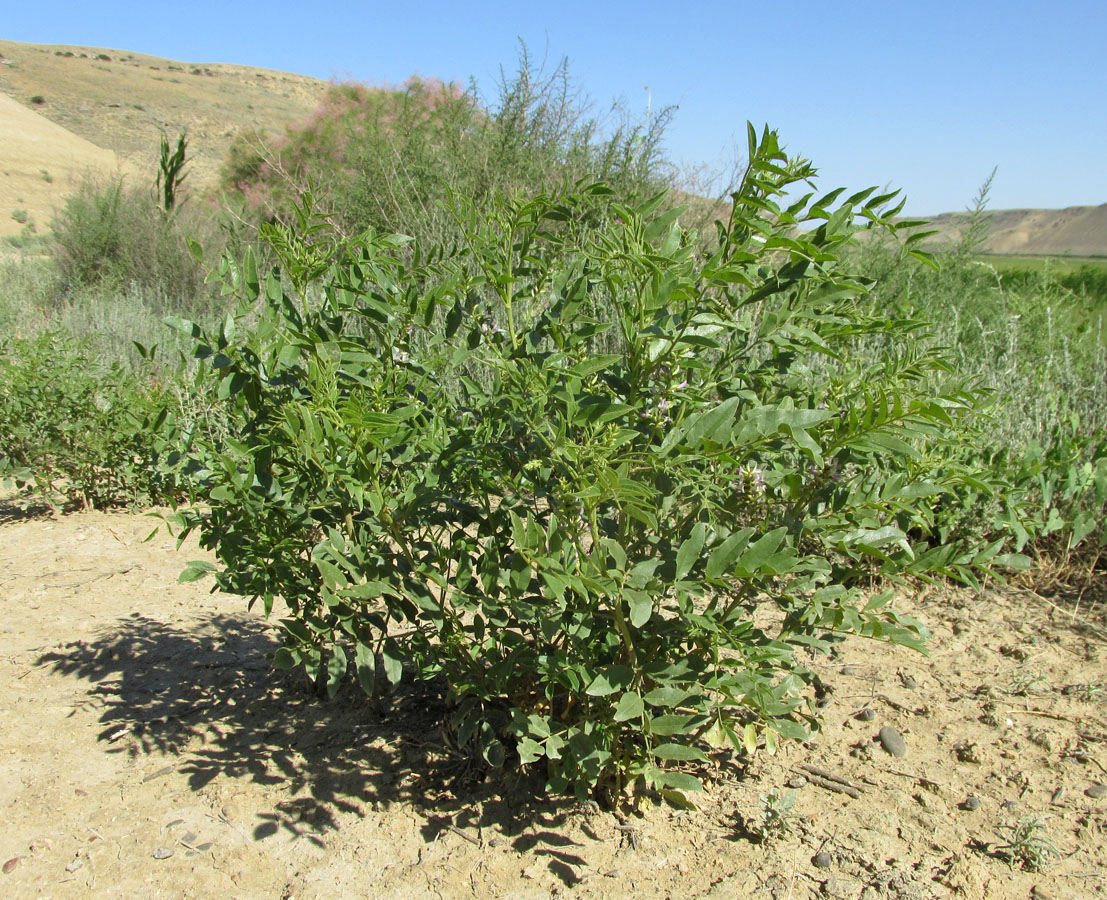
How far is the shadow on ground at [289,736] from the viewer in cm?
203

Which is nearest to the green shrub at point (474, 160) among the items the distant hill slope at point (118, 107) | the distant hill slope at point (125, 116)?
the distant hill slope at point (125, 116)

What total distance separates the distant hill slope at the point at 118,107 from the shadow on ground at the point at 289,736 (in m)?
30.1

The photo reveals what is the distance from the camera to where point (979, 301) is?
299 inches

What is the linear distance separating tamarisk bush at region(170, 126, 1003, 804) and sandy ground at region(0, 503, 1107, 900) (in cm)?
22

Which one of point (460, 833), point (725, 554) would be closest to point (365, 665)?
point (460, 833)

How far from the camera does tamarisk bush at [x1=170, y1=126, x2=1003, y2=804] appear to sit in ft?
4.97

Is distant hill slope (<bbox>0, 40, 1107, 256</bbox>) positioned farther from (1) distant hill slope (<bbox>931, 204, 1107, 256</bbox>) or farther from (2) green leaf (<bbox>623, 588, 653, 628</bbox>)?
(2) green leaf (<bbox>623, 588, 653, 628</bbox>)

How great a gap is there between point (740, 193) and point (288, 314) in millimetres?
951

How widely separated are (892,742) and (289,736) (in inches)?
66.1

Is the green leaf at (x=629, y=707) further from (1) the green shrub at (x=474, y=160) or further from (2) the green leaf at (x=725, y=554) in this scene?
(1) the green shrub at (x=474, y=160)

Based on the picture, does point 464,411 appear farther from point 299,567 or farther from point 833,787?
point 833,787

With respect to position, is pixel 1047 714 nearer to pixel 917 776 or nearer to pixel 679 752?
pixel 917 776

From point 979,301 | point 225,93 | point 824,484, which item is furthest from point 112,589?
point 225,93

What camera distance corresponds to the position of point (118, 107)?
48031 mm
